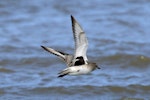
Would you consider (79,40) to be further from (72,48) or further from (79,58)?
(72,48)

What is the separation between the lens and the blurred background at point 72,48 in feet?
33.6

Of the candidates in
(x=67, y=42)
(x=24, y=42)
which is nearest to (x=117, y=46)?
(x=67, y=42)

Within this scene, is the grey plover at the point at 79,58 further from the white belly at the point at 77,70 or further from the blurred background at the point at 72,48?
the blurred background at the point at 72,48

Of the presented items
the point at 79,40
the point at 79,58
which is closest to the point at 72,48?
the point at 79,58

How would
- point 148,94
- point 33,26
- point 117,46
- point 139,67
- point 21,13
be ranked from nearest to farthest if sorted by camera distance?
1. point 148,94
2. point 139,67
3. point 117,46
4. point 33,26
5. point 21,13

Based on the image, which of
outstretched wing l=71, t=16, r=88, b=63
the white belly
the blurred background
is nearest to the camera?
outstretched wing l=71, t=16, r=88, b=63

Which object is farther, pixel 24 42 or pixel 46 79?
pixel 24 42

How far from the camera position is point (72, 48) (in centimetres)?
1262

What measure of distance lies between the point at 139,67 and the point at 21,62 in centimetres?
209

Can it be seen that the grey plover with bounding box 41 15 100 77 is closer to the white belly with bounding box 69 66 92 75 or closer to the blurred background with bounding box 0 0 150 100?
the white belly with bounding box 69 66 92 75

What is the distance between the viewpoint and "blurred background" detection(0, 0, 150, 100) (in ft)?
33.6

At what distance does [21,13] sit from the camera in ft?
50.9

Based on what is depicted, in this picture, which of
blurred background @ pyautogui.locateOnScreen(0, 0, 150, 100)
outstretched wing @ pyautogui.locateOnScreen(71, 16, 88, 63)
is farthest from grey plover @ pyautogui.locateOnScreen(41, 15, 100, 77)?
blurred background @ pyautogui.locateOnScreen(0, 0, 150, 100)

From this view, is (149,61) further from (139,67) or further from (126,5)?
(126,5)
